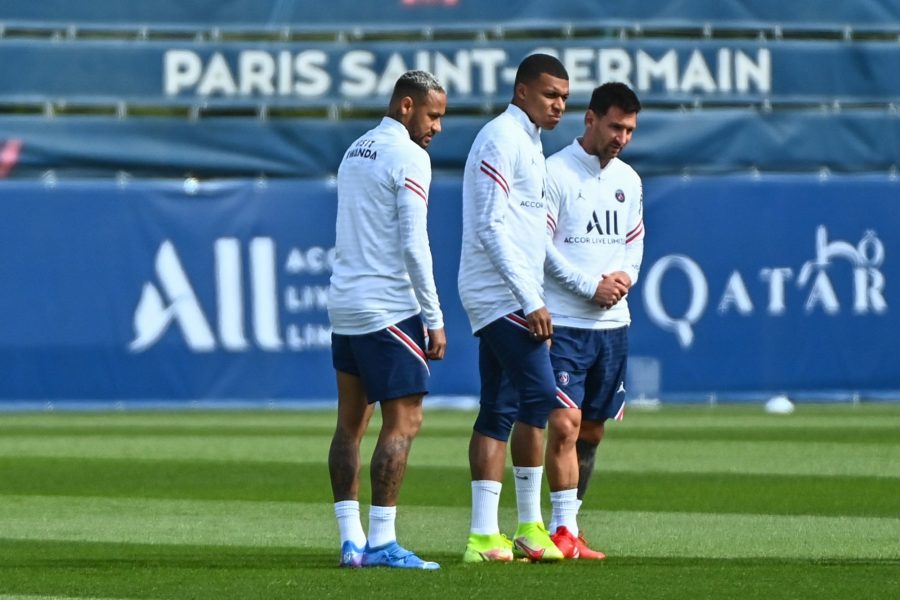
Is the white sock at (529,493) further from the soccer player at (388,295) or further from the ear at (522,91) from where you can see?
the ear at (522,91)

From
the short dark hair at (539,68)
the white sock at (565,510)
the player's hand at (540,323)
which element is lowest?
the white sock at (565,510)

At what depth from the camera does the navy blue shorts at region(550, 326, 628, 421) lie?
8.28 meters

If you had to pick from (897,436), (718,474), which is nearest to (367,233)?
(718,474)

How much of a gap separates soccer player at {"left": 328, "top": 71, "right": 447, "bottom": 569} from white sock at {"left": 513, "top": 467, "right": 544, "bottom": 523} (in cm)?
52

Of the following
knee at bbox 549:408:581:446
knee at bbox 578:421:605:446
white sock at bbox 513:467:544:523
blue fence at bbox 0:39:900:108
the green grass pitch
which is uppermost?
blue fence at bbox 0:39:900:108

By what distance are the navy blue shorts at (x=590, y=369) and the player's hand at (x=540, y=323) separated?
55cm

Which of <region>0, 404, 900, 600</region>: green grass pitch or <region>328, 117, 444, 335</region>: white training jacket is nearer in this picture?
<region>0, 404, 900, 600</region>: green grass pitch

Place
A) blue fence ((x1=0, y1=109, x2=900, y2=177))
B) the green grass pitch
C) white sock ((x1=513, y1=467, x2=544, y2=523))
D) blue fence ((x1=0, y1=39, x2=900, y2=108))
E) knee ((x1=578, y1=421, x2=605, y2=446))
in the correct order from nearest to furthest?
the green grass pitch < white sock ((x1=513, y1=467, x2=544, y2=523)) < knee ((x1=578, y1=421, x2=605, y2=446)) < blue fence ((x1=0, y1=109, x2=900, y2=177)) < blue fence ((x1=0, y1=39, x2=900, y2=108))

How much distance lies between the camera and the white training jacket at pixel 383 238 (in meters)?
7.59

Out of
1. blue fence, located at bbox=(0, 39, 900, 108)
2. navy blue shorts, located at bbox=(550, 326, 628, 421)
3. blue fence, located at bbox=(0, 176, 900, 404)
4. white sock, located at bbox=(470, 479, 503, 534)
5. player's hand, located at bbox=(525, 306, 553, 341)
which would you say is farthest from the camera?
blue fence, located at bbox=(0, 39, 900, 108)

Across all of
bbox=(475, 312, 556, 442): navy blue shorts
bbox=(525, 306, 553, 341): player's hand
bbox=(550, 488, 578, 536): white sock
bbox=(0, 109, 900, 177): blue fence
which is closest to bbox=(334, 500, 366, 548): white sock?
bbox=(475, 312, 556, 442): navy blue shorts

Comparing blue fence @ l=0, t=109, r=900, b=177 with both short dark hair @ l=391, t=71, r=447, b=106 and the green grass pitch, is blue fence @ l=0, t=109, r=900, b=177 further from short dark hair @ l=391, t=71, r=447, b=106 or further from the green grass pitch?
short dark hair @ l=391, t=71, r=447, b=106

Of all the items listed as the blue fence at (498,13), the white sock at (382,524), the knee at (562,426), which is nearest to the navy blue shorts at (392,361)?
the white sock at (382,524)

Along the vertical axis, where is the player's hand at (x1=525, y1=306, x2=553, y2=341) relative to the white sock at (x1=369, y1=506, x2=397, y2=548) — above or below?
above
